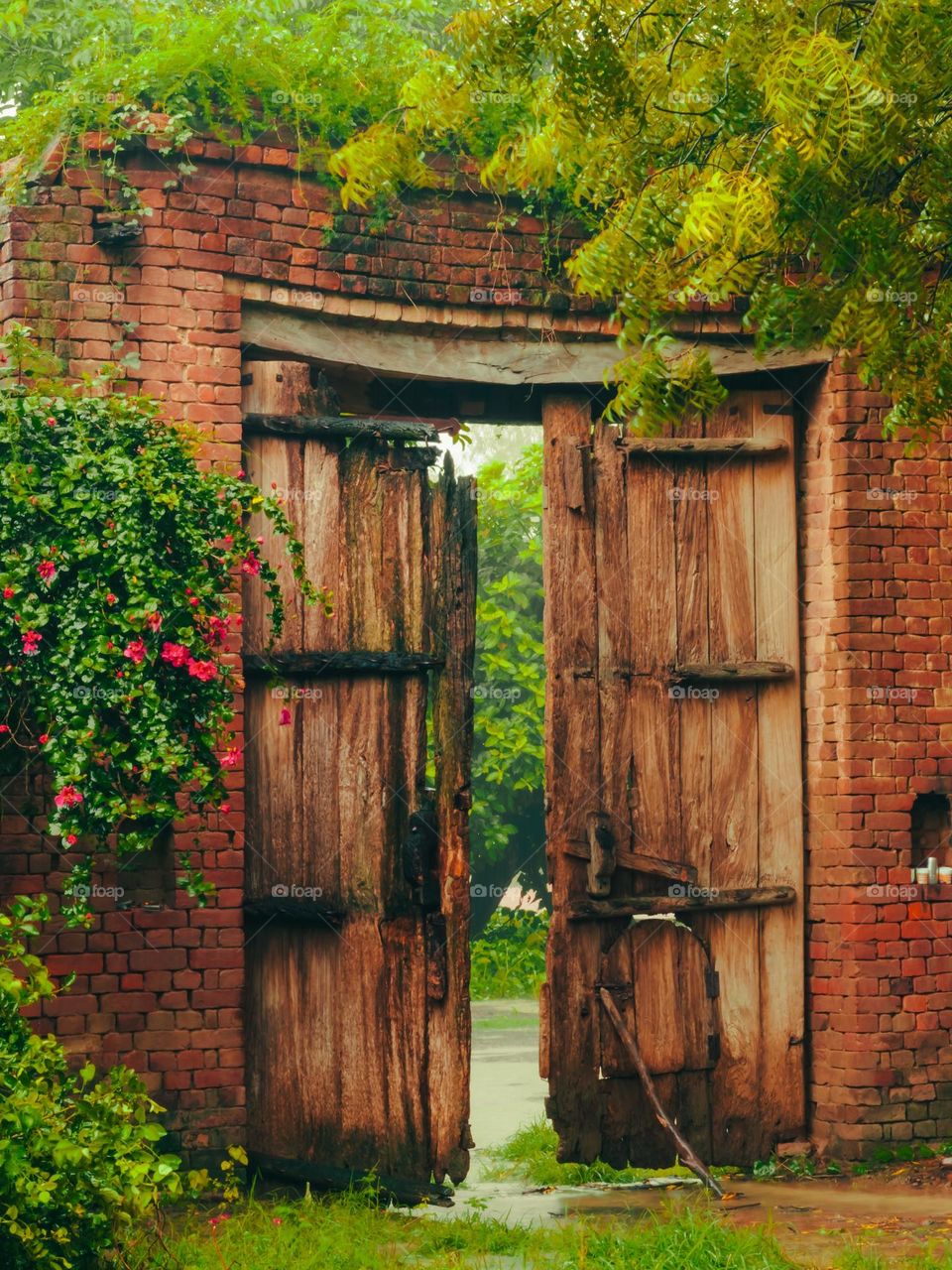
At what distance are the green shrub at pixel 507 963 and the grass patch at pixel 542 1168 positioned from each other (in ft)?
17.2

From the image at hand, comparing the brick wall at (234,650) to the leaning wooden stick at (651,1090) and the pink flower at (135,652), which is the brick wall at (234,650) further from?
the pink flower at (135,652)

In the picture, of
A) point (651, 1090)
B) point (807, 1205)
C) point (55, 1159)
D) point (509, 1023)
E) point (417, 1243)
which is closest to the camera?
point (55, 1159)

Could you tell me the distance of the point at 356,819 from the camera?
20.2 ft

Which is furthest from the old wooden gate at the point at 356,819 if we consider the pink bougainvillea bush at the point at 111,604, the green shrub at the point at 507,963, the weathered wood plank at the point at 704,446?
the green shrub at the point at 507,963

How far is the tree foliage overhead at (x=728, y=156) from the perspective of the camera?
4.99 metres

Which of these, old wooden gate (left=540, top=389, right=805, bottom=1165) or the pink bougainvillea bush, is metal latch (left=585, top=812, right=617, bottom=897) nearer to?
old wooden gate (left=540, top=389, right=805, bottom=1165)

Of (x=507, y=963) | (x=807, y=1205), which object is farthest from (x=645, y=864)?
(x=507, y=963)

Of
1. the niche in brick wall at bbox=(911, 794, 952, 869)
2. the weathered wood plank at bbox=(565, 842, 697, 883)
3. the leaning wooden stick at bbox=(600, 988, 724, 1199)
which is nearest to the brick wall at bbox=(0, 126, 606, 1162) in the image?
the weathered wood plank at bbox=(565, 842, 697, 883)

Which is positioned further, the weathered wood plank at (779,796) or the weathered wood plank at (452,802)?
the weathered wood plank at (779,796)

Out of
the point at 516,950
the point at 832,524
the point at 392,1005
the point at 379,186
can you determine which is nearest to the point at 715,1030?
the point at 392,1005

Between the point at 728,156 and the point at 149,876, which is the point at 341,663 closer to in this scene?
the point at 149,876

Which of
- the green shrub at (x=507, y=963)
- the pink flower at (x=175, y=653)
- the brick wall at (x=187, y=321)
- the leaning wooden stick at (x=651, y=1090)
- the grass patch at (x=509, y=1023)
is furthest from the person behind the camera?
the green shrub at (x=507, y=963)

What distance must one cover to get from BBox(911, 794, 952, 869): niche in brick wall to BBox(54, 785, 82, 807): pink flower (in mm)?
3766

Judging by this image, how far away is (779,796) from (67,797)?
3331mm
